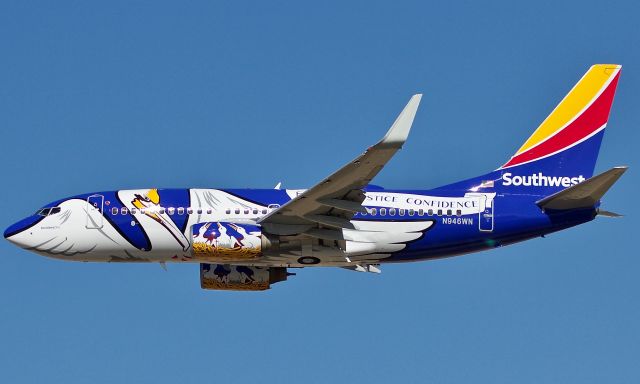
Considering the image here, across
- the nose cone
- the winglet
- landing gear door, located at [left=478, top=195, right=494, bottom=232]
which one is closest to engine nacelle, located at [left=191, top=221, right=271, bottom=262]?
the nose cone

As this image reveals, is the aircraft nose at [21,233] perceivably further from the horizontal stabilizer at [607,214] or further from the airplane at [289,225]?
the horizontal stabilizer at [607,214]

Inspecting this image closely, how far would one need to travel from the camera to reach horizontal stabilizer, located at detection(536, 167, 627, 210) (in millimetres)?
50562

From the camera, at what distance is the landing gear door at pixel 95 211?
2163 inches

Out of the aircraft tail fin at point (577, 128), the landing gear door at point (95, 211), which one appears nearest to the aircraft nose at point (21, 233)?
the landing gear door at point (95, 211)

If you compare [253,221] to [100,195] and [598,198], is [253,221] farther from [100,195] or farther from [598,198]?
[598,198]

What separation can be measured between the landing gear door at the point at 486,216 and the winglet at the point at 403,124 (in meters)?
11.1

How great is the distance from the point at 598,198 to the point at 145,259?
19.9 metres

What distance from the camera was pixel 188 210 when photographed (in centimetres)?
5472

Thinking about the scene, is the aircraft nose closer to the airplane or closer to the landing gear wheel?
the airplane

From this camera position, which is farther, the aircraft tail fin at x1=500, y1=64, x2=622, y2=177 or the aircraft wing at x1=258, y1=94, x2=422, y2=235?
the aircraft tail fin at x1=500, y1=64, x2=622, y2=177

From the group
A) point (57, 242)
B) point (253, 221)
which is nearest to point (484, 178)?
point (253, 221)

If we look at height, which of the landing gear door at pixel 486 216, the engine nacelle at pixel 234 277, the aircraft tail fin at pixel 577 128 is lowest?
the engine nacelle at pixel 234 277

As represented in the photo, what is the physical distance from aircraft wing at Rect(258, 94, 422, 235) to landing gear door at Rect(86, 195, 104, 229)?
25.0ft

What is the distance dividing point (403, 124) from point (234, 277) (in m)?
15.8
